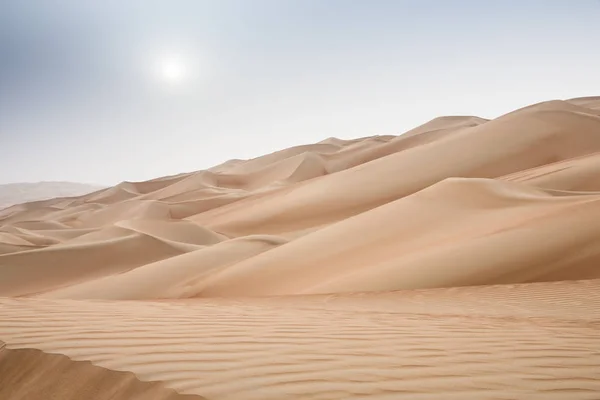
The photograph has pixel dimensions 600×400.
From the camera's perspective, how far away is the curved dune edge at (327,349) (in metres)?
1.97

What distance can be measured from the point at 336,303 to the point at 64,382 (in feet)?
12.5

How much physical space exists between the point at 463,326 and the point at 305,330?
133cm

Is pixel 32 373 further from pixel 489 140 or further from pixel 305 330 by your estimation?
pixel 489 140

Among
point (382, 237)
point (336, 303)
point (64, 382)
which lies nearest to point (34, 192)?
point (382, 237)

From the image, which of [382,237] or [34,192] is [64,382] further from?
[34,192]

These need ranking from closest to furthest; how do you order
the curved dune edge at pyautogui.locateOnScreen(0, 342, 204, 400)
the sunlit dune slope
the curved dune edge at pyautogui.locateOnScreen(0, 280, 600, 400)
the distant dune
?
1. the curved dune edge at pyautogui.locateOnScreen(0, 342, 204, 400)
2. the curved dune edge at pyautogui.locateOnScreen(0, 280, 600, 400)
3. the sunlit dune slope
4. the distant dune

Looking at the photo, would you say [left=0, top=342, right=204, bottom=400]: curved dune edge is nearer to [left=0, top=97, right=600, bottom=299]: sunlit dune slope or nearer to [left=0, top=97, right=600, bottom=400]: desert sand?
[left=0, top=97, right=600, bottom=400]: desert sand

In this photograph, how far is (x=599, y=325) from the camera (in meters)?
3.88

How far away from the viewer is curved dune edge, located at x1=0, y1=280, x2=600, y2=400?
197 cm

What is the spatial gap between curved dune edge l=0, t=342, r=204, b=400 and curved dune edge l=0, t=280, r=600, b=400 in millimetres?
51

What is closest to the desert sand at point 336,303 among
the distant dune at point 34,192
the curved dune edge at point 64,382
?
the curved dune edge at point 64,382

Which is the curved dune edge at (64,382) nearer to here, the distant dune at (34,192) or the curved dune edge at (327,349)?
the curved dune edge at (327,349)

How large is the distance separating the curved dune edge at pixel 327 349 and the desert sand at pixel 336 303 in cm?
1

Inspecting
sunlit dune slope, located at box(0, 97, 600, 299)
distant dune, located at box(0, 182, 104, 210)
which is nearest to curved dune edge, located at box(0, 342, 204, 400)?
sunlit dune slope, located at box(0, 97, 600, 299)
